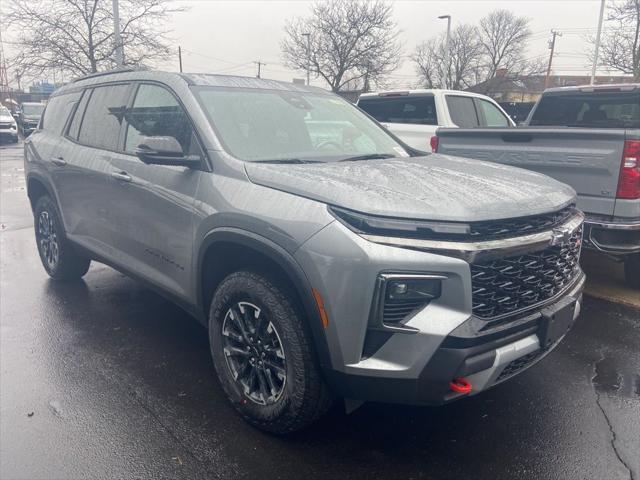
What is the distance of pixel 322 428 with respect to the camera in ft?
9.57

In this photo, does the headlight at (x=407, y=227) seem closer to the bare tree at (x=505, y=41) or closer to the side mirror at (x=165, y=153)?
the side mirror at (x=165, y=153)

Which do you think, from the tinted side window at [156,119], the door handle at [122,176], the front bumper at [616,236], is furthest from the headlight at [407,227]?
the front bumper at [616,236]

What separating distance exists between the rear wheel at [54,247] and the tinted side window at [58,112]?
0.70 meters

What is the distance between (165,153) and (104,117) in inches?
62.0

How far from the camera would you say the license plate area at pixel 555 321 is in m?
2.53

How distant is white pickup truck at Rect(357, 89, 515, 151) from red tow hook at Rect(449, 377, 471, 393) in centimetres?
610

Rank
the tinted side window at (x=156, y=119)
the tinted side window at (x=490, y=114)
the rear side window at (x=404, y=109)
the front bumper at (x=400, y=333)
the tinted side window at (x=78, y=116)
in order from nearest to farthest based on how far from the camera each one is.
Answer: the front bumper at (x=400, y=333)
the tinted side window at (x=156, y=119)
the tinted side window at (x=78, y=116)
the rear side window at (x=404, y=109)
the tinted side window at (x=490, y=114)

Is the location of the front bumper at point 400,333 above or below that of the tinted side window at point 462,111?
below

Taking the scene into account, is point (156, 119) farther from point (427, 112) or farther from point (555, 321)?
point (427, 112)

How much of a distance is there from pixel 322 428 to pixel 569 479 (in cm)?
125

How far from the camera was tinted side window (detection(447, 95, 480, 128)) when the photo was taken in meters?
8.33

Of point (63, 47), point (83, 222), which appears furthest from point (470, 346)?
point (63, 47)

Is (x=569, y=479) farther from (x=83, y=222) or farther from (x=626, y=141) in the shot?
(x=83, y=222)

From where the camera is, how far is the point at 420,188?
2.58 m
